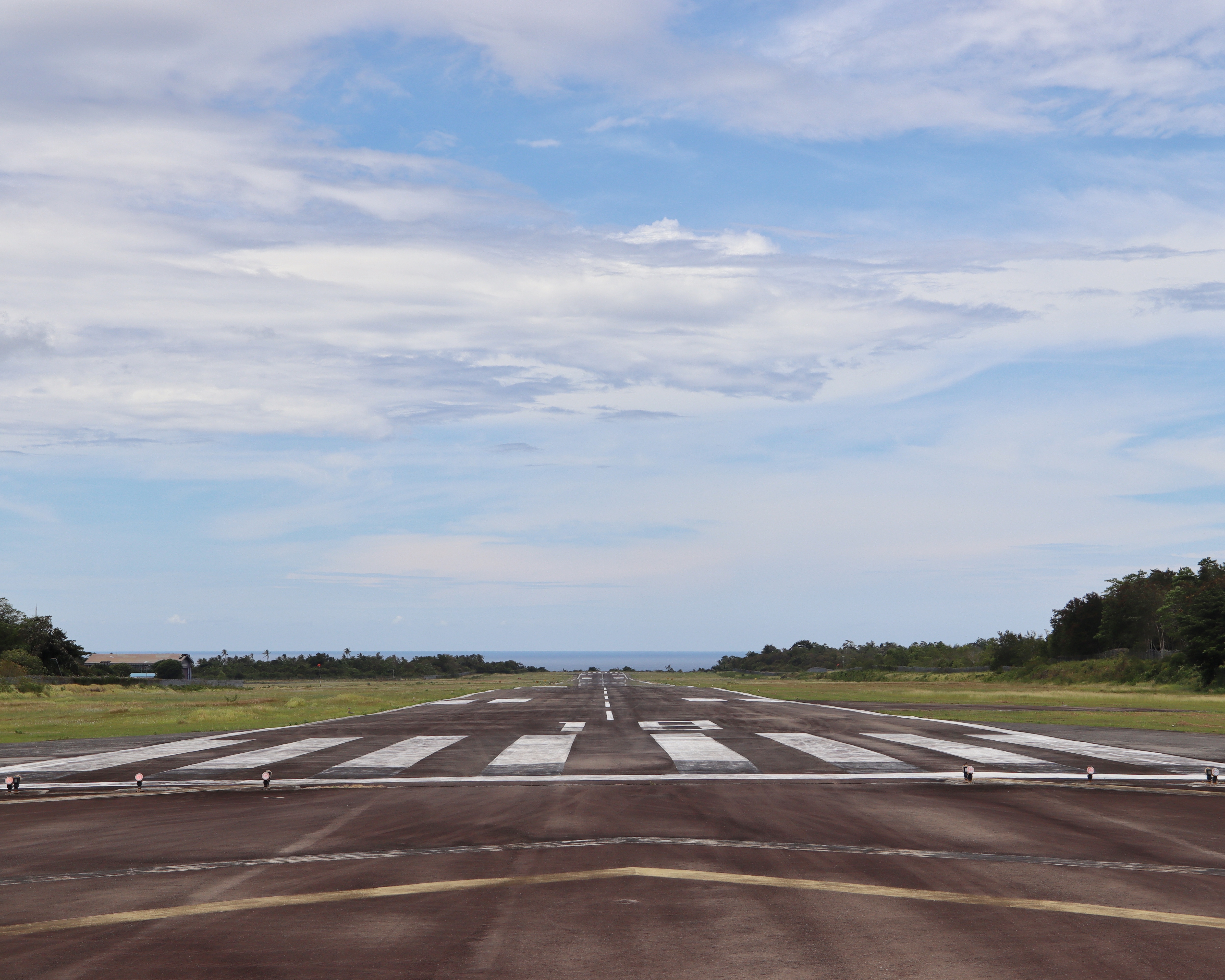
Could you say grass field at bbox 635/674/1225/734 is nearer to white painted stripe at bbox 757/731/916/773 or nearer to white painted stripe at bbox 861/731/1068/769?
white painted stripe at bbox 861/731/1068/769

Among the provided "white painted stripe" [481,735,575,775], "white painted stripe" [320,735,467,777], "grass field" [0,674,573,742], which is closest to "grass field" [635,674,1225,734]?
"white painted stripe" [481,735,575,775]

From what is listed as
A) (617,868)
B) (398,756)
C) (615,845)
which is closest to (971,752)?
(398,756)

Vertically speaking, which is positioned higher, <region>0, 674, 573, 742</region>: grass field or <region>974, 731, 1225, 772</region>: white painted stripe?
<region>974, 731, 1225, 772</region>: white painted stripe

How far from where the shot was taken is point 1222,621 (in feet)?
204

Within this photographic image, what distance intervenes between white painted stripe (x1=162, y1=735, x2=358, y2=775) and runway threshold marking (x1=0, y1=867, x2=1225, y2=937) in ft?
33.9

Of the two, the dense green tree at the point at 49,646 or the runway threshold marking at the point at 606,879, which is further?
the dense green tree at the point at 49,646

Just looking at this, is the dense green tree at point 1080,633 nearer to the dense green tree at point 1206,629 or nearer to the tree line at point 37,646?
the dense green tree at point 1206,629

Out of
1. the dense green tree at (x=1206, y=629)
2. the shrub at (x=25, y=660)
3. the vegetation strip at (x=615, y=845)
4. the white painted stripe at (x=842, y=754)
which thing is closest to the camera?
the vegetation strip at (x=615, y=845)

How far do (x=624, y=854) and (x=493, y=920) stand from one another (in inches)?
109

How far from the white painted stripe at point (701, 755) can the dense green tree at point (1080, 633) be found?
293 ft

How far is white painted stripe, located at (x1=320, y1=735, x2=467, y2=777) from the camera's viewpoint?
725 inches

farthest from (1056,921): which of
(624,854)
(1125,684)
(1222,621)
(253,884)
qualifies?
(1125,684)

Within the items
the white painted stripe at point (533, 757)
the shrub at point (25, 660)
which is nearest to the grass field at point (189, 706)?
the white painted stripe at point (533, 757)

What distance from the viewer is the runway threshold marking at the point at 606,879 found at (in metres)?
7.90
